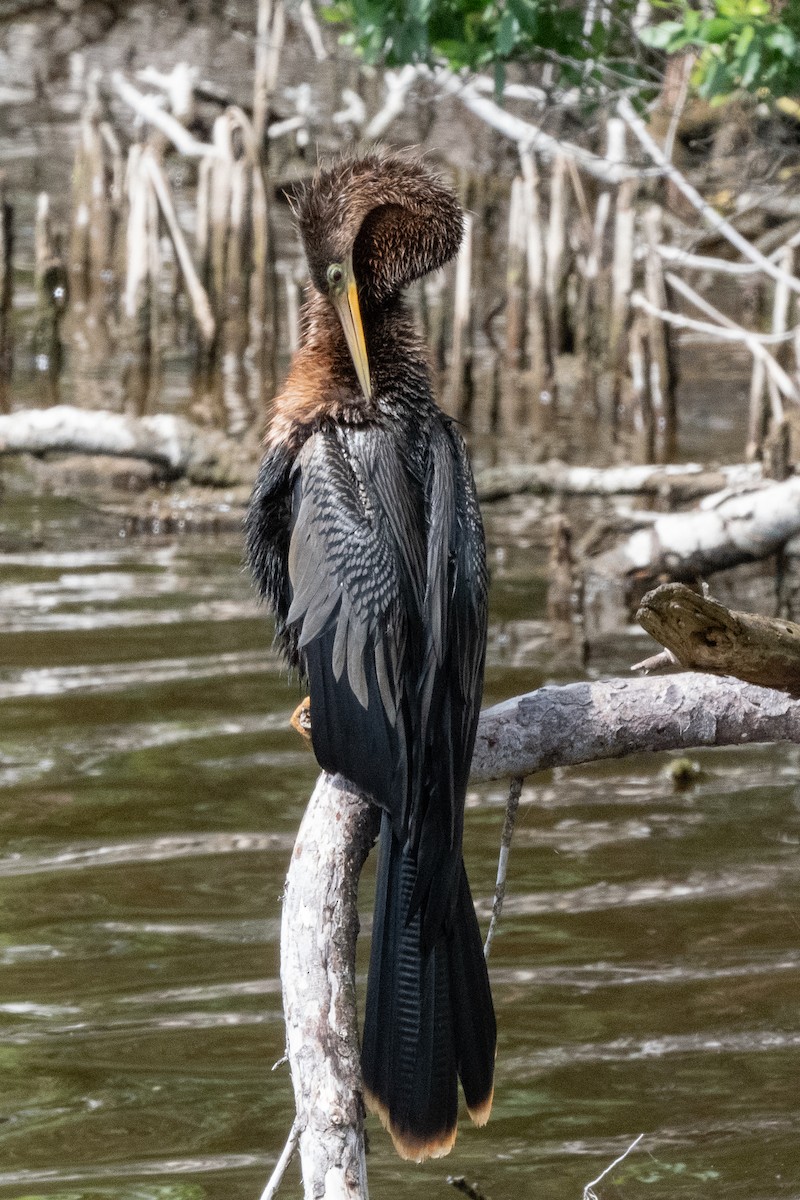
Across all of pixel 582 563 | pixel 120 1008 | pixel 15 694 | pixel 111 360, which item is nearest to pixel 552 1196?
pixel 120 1008

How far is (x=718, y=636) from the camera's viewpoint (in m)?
2.11

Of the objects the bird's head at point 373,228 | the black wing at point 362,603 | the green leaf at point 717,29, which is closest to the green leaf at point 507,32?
the green leaf at point 717,29

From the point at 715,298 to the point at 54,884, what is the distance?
8341 millimetres

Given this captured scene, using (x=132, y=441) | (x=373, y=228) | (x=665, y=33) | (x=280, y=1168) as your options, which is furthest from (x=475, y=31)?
(x=280, y=1168)

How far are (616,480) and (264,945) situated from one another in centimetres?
298

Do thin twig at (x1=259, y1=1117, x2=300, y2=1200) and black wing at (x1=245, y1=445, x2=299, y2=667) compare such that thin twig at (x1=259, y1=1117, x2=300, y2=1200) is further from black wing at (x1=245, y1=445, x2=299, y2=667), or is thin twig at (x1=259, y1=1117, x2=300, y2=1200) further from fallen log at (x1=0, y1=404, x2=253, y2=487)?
fallen log at (x1=0, y1=404, x2=253, y2=487)

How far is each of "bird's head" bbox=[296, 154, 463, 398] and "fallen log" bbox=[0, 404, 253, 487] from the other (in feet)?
11.1

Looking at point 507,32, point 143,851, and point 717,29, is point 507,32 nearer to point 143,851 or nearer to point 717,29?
point 717,29

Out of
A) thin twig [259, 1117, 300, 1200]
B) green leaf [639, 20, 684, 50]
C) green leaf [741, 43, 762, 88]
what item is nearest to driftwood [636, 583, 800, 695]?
thin twig [259, 1117, 300, 1200]

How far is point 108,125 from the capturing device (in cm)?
1105

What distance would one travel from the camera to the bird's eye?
9.20ft

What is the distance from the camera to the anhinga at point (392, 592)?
2.25 metres

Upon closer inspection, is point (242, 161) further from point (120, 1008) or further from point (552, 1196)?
point (552, 1196)

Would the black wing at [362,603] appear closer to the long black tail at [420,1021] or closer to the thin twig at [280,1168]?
the long black tail at [420,1021]
